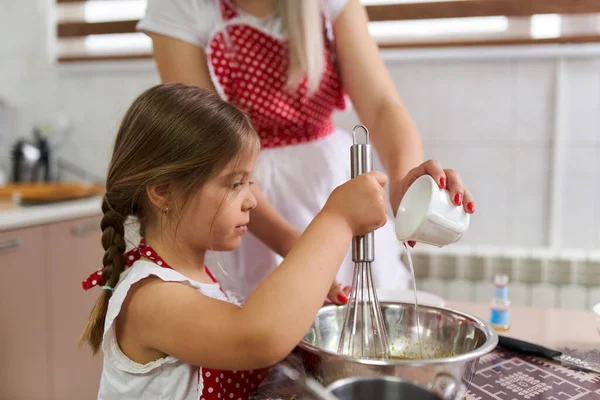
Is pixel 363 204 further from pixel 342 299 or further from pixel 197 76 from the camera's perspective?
pixel 197 76

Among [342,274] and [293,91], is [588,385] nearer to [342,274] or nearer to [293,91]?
[342,274]

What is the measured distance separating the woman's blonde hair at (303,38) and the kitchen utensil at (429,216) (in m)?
0.44

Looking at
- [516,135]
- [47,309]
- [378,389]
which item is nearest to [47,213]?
[47,309]

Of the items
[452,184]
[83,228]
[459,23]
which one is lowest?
[83,228]

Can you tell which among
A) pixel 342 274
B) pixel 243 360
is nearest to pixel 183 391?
pixel 243 360

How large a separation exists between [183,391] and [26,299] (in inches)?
48.1

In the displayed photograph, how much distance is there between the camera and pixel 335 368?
59 cm

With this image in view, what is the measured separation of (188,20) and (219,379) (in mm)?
618

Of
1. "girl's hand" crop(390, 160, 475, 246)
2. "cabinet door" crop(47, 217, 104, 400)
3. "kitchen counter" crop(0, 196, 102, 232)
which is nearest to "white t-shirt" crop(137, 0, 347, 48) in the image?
"girl's hand" crop(390, 160, 475, 246)

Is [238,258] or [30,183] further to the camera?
[30,183]

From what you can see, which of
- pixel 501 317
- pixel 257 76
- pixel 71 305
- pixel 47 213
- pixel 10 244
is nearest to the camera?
pixel 501 317

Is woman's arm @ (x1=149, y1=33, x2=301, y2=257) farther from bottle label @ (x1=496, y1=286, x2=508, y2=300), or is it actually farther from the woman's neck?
bottle label @ (x1=496, y1=286, x2=508, y2=300)

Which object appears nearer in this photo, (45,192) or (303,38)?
(303,38)

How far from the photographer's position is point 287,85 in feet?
3.49
